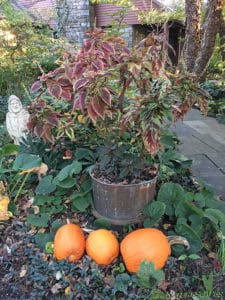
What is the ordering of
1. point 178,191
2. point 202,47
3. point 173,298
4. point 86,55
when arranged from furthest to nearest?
point 202,47
point 178,191
point 86,55
point 173,298

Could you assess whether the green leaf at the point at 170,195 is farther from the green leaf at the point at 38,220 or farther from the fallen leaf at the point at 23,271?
the fallen leaf at the point at 23,271

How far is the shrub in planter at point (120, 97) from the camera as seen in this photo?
1.40m

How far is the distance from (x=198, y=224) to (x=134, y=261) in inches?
16.3

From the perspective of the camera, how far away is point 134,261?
4.91ft

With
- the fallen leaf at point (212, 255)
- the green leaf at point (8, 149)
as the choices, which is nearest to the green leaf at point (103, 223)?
the fallen leaf at point (212, 255)

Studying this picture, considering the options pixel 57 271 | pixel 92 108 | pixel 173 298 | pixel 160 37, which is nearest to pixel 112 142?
pixel 92 108

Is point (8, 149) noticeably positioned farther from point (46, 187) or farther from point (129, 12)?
point (129, 12)

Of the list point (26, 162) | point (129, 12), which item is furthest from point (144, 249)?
point (129, 12)

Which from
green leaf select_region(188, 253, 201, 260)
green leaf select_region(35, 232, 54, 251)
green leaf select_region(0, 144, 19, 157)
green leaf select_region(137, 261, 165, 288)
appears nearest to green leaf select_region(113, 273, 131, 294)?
green leaf select_region(137, 261, 165, 288)

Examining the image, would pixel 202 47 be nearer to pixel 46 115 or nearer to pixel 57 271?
pixel 46 115

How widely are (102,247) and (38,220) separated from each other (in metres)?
0.43

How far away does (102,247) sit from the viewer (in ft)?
5.09

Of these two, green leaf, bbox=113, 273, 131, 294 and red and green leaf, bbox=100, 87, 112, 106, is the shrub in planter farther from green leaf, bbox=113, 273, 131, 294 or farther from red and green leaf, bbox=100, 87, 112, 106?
green leaf, bbox=113, 273, 131, 294

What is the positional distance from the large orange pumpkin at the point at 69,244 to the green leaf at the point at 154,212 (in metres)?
0.37
